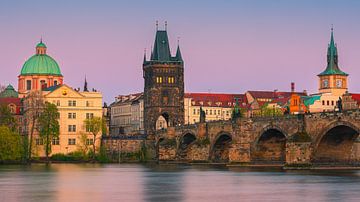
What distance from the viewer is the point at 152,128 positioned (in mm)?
156000

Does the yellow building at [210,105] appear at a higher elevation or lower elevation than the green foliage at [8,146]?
higher

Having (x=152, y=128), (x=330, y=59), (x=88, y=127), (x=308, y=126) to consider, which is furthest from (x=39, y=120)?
(x=330, y=59)

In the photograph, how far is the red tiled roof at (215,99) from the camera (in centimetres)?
A: 19219

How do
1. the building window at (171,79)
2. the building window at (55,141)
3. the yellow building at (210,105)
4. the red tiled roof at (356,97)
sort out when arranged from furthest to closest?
the yellow building at (210,105), the red tiled roof at (356,97), the building window at (171,79), the building window at (55,141)

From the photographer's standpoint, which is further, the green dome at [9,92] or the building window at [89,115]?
the green dome at [9,92]

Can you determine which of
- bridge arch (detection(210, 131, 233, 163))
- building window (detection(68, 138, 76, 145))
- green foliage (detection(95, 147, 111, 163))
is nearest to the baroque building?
building window (detection(68, 138, 76, 145))

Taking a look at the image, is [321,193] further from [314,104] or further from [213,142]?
[314,104]

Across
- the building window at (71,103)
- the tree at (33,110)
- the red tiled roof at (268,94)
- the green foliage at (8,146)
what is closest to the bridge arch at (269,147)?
the green foliage at (8,146)

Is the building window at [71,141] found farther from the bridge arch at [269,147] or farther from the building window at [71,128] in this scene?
the bridge arch at [269,147]

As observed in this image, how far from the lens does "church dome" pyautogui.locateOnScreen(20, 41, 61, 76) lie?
16800cm

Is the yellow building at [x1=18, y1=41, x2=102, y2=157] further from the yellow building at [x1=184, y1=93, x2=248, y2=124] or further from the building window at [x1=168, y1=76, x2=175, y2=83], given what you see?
the yellow building at [x1=184, y1=93, x2=248, y2=124]

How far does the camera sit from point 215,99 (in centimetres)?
19550

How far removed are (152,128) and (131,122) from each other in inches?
1415

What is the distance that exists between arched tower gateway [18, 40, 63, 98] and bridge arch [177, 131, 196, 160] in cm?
3943
